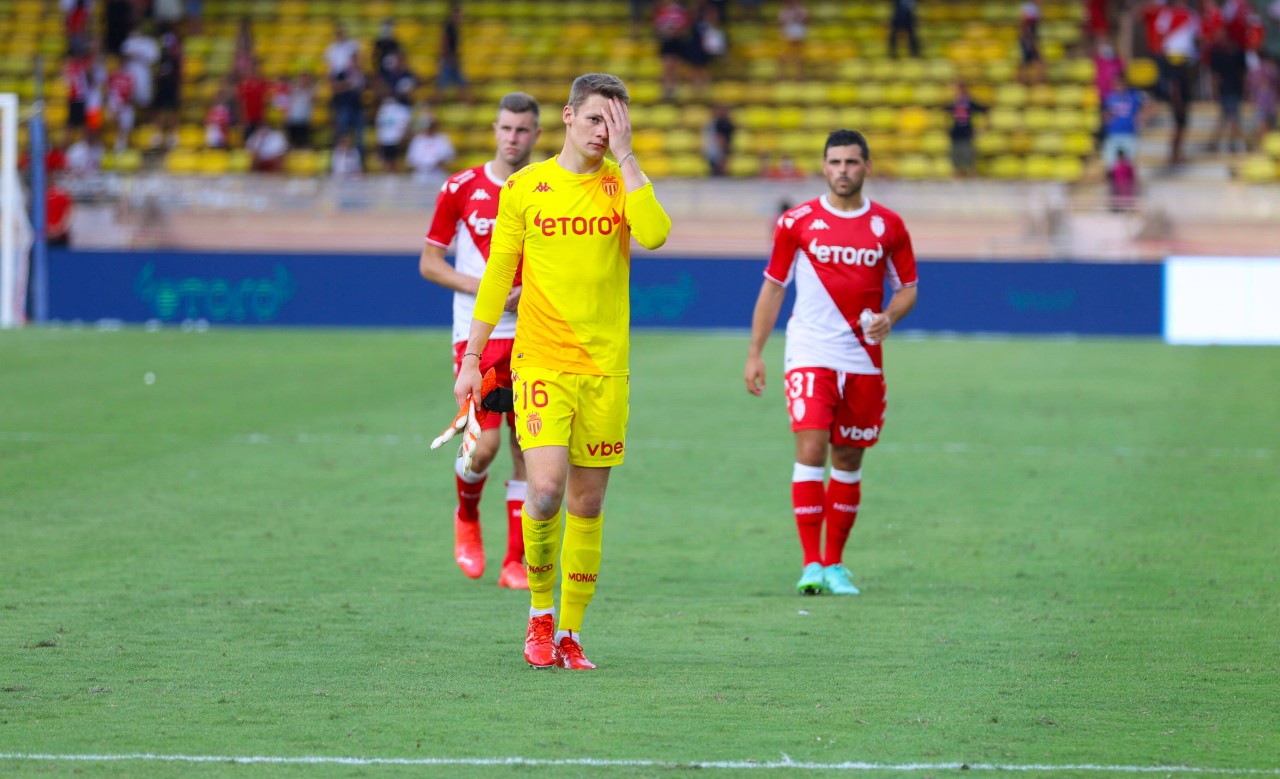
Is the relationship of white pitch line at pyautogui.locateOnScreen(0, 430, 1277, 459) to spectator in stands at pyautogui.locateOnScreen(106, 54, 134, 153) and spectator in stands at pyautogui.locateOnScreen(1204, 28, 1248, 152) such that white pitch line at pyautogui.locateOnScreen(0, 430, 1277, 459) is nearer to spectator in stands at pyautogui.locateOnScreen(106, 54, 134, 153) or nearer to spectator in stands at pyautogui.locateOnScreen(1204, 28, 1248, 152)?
spectator in stands at pyautogui.locateOnScreen(1204, 28, 1248, 152)

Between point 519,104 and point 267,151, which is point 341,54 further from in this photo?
point 519,104

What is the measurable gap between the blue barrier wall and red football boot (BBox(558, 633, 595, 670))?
55.6 ft

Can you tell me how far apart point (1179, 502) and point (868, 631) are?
4.15 metres

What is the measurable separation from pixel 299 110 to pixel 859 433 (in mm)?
22225

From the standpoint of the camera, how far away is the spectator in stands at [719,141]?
26984 mm

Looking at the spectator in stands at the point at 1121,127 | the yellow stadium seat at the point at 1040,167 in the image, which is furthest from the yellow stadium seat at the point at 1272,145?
the yellow stadium seat at the point at 1040,167

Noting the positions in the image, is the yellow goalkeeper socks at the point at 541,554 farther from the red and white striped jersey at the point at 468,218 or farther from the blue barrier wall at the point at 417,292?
the blue barrier wall at the point at 417,292

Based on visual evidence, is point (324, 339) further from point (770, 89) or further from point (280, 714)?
point (280, 714)

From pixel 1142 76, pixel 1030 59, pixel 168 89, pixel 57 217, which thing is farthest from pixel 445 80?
pixel 1142 76

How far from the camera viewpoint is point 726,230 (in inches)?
952

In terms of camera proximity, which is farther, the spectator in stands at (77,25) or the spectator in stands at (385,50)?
the spectator in stands at (77,25)

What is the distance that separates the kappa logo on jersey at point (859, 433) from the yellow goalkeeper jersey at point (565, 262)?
6.93 feet

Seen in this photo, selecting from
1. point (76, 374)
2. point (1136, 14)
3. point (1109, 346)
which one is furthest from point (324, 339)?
point (1136, 14)

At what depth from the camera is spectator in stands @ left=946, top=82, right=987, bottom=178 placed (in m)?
26.6
